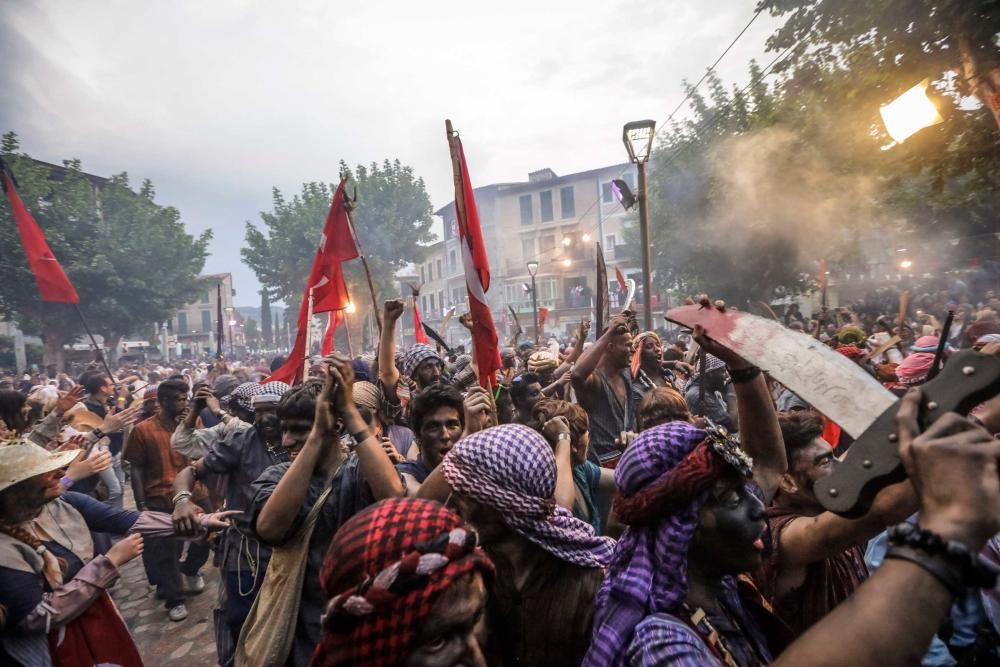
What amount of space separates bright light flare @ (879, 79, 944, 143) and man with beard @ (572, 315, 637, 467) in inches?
203

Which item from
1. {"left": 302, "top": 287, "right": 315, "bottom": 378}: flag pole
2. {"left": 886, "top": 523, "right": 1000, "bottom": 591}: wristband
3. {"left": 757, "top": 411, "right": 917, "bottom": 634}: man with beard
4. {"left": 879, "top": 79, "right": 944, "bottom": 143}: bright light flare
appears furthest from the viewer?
{"left": 879, "top": 79, "right": 944, "bottom": 143}: bright light flare

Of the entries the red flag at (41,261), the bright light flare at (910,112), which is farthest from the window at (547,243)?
the red flag at (41,261)

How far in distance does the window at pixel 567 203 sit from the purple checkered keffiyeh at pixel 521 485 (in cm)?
4665

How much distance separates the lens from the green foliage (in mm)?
41031

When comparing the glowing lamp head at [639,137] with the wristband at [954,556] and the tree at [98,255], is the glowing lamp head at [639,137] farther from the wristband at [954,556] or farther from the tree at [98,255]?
the tree at [98,255]

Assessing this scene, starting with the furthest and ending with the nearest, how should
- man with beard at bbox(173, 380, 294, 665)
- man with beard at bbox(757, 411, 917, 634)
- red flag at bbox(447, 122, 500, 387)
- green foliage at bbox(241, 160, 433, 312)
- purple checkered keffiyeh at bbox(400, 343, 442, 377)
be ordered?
1. green foliage at bbox(241, 160, 433, 312)
2. purple checkered keffiyeh at bbox(400, 343, 442, 377)
3. red flag at bbox(447, 122, 500, 387)
4. man with beard at bbox(173, 380, 294, 665)
5. man with beard at bbox(757, 411, 917, 634)

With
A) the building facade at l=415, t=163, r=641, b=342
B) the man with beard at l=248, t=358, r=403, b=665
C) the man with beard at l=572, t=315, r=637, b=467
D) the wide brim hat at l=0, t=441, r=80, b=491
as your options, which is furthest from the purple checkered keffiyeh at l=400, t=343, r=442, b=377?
the building facade at l=415, t=163, r=641, b=342

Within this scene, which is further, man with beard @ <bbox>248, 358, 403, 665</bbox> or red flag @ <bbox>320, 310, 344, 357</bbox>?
red flag @ <bbox>320, 310, 344, 357</bbox>

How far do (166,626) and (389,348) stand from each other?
3766 mm

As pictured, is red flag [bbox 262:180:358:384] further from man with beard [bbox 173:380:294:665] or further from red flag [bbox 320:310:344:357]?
man with beard [bbox 173:380:294:665]

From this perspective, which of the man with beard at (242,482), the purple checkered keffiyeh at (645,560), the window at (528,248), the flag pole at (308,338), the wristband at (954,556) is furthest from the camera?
the window at (528,248)

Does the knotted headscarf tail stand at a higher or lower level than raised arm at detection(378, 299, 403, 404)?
lower

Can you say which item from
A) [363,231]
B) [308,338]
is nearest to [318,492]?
[308,338]

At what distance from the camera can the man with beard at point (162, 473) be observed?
17.2 feet
